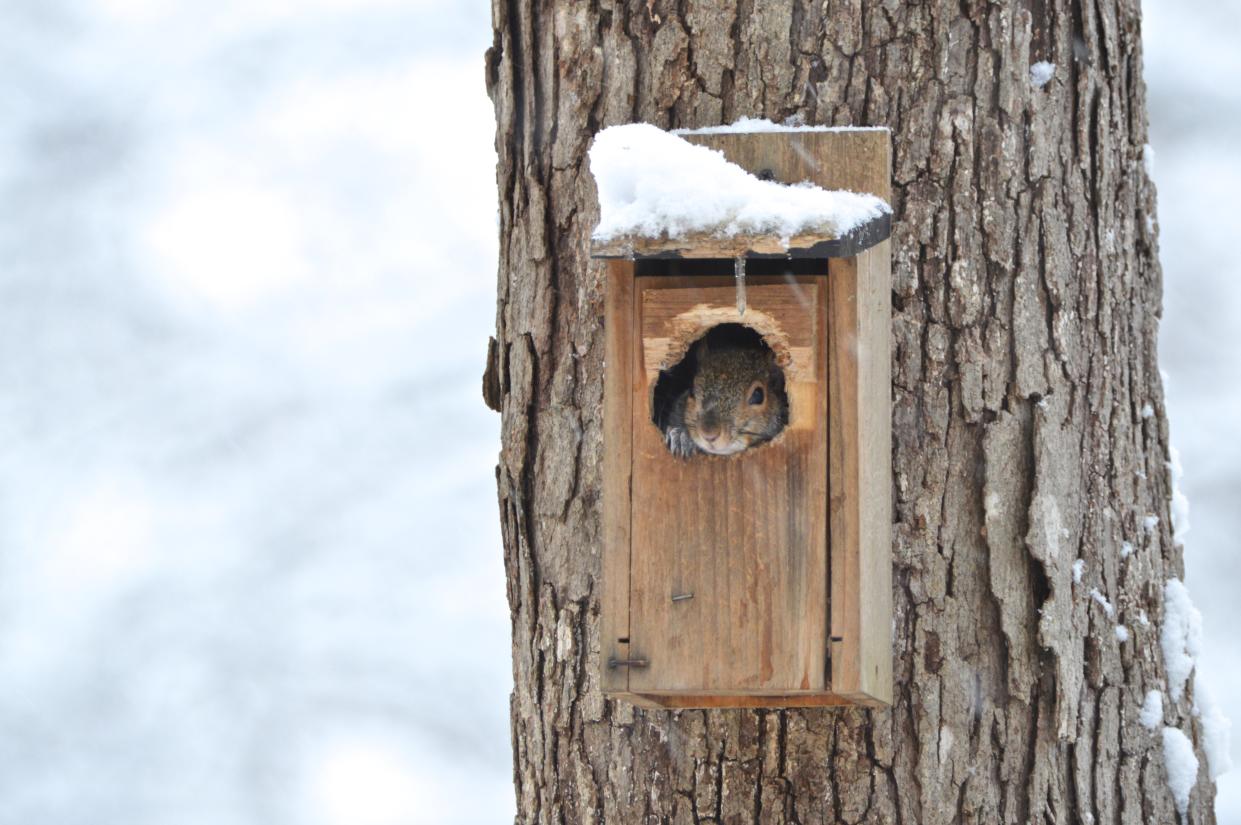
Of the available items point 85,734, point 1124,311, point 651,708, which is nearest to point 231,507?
point 85,734

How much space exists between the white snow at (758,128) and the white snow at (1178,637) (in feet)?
3.72

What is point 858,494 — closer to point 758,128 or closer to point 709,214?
point 709,214

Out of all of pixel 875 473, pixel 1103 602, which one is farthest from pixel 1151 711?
pixel 875 473

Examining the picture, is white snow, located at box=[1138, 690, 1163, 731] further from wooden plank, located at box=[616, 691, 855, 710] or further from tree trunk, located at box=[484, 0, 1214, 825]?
wooden plank, located at box=[616, 691, 855, 710]

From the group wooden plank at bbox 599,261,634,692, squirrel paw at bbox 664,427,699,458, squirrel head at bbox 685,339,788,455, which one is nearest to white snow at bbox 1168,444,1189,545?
squirrel head at bbox 685,339,788,455

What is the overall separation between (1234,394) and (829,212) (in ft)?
12.4

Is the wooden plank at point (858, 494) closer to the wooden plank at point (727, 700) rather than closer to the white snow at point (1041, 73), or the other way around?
the wooden plank at point (727, 700)

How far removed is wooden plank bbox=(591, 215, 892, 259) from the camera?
2422mm

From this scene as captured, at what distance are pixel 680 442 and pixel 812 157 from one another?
54cm

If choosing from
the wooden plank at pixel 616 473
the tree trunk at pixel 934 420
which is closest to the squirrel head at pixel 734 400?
the wooden plank at pixel 616 473

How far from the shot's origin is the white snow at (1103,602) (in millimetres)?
2949

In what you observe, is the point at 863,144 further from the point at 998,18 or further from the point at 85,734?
the point at 85,734

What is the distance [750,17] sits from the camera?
9.72 ft

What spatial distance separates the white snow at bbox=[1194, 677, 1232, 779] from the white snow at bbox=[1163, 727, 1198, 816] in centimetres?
13
